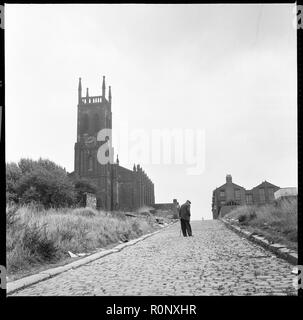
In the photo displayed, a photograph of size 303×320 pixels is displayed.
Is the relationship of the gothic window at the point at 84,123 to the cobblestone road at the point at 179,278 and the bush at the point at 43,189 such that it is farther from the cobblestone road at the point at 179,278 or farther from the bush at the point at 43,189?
the cobblestone road at the point at 179,278

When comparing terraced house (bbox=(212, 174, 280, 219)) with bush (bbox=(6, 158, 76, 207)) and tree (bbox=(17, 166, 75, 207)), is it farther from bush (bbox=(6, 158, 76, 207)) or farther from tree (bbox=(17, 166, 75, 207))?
tree (bbox=(17, 166, 75, 207))

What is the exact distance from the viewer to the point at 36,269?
Result: 6844 mm

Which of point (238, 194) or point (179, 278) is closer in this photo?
point (179, 278)

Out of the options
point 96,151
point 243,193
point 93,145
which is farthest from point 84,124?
point 243,193

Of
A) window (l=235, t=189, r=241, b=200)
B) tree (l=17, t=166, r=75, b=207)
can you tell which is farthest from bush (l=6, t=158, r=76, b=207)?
window (l=235, t=189, r=241, b=200)

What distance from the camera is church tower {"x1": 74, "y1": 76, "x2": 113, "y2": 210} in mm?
61500

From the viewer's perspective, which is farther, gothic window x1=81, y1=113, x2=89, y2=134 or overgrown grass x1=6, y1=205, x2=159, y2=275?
gothic window x1=81, y1=113, x2=89, y2=134

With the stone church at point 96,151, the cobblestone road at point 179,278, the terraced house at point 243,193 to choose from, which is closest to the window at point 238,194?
the terraced house at point 243,193

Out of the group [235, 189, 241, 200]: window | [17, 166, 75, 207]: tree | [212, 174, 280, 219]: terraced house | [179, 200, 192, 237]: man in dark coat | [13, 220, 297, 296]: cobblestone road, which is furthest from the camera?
[235, 189, 241, 200]: window

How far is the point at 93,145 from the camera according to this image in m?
62.3

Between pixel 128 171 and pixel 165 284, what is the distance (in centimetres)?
6771

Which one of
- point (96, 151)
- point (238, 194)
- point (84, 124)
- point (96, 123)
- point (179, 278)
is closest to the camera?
point (179, 278)

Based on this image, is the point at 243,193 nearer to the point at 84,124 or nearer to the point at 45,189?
the point at 84,124

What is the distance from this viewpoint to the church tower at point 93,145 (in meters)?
61.5
